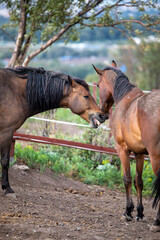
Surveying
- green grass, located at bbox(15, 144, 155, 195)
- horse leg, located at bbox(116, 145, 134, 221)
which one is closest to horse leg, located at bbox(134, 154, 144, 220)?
horse leg, located at bbox(116, 145, 134, 221)

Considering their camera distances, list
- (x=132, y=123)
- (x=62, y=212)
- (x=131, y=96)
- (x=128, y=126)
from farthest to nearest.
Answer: (x=131, y=96) < (x=62, y=212) < (x=128, y=126) < (x=132, y=123)

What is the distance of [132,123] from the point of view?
4.67 m

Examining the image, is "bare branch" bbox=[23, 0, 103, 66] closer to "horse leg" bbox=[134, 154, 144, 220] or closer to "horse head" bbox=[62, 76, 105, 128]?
"horse head" bbox=[62, 76, 105, 128]

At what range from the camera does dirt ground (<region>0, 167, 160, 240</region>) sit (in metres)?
3.96

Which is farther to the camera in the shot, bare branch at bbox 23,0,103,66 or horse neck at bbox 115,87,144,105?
Answer: bare branch at bbox 23,0,103,66

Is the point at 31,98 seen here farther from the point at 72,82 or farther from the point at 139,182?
the point at 139,182

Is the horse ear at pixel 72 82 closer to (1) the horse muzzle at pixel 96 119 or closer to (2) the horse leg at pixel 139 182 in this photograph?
(1) the horse muzzle at pixel 96 119

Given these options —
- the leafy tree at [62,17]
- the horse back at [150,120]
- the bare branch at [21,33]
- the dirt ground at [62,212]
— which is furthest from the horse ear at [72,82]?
the bare branch at [21,33]

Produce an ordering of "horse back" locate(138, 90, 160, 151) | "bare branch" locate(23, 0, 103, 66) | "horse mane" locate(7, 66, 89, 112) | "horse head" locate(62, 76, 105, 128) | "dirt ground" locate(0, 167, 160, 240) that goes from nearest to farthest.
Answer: "dirt ground" locate(0, 167, 160, 240) → "horse back" locate(138, 90, 160, 151) → "horse mane" locate(7, 66, 89, 112) → "horse head" locate(62, 76, 105, 128) → "bare branch" locate(23, 0, 103, 66)

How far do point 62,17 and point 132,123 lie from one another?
4.13 m

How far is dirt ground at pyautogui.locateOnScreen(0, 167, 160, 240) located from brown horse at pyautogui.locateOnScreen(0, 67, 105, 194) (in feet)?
2.02

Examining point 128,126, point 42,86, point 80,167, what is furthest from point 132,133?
point 80,167

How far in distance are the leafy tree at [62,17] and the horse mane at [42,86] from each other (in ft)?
7.85

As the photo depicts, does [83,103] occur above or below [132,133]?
above
